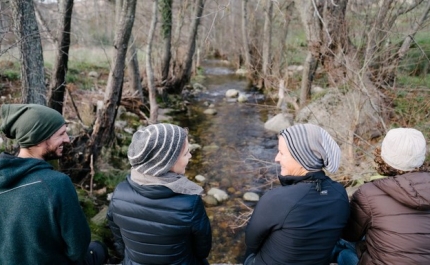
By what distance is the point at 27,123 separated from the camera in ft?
5.80

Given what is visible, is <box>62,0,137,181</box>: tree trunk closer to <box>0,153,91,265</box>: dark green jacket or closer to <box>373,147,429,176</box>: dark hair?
<box>0,153,91,265</box>: dark green jacket

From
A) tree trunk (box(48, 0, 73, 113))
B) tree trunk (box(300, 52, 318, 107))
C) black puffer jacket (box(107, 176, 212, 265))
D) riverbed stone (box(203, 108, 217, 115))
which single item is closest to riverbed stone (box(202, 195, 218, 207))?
tree trunk (box(48, 0, 73, 113))

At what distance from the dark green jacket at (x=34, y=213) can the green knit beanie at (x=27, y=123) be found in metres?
0.17

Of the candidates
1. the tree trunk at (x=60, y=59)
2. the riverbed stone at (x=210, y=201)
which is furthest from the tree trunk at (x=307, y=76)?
the tree trunk at (x=60, y=59)

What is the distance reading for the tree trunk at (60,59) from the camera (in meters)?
4.58

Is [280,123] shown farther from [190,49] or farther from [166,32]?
[166,32]

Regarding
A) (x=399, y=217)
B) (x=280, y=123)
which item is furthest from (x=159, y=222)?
(x=280, y=123)

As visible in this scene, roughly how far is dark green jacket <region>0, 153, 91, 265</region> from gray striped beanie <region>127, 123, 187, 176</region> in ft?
1.39

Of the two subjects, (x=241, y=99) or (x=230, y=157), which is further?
(x=241, y=99)

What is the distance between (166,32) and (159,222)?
9.27 metres

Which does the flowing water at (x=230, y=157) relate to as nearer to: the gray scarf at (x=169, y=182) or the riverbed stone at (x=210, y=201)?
the riverbed stone at (x=210, y=201)

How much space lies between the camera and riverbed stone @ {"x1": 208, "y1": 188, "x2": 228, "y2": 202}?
5.18 metres

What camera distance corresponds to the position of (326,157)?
5.65 ft

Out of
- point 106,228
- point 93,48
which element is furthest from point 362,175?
point 93,48
